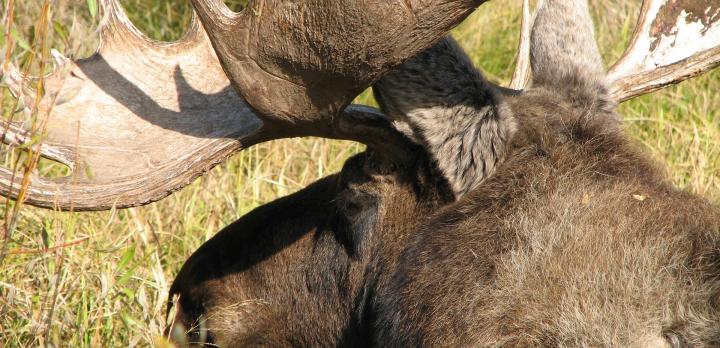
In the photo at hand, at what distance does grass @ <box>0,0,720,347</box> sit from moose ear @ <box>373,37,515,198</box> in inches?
28.1

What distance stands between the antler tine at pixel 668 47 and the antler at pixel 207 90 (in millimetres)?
1207

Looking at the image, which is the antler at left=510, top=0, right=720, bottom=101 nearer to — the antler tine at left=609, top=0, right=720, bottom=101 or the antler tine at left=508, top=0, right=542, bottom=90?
the antler tine at left=609, top=0, right=720, bottom=101

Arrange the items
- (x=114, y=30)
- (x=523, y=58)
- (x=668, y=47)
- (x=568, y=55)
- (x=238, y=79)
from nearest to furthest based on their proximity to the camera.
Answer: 1. (x=238, y=79)
2. (x=568, y=55)
3. (x=668, y=47)
4. (x=114, y=30)
5. (x=523, y=58)

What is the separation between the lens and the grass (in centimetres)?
432

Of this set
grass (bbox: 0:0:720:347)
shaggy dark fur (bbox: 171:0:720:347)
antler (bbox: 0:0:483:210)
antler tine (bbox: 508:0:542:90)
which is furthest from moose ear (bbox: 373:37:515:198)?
antler tine (bbox: 508:0:542:90)

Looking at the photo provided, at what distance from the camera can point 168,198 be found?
20.3ft

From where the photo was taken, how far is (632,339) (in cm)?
306

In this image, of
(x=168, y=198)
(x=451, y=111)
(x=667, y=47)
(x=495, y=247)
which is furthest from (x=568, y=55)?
(x=168, y=198)

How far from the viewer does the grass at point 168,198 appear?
432 centimetres

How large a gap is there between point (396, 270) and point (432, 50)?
30.3 inches

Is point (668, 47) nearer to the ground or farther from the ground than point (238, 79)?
nearer to the ground

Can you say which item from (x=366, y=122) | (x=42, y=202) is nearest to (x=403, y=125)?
(x=366, y=122)

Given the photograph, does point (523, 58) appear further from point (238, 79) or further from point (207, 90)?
point (238, 79)

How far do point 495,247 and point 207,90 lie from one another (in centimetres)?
142
